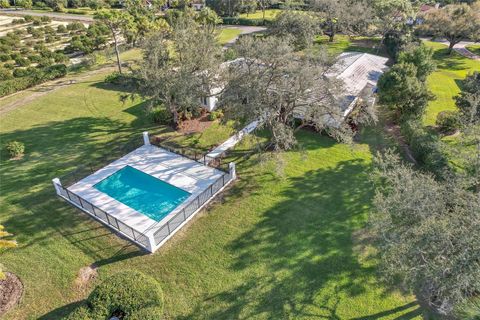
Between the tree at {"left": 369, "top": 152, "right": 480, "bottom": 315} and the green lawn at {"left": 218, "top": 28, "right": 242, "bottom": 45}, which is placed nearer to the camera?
the tree at {"left": 369, "top": 152, "right": 480, "bottom": 315}

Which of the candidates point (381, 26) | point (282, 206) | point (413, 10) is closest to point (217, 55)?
point (282, 206)

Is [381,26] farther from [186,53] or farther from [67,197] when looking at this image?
[67,197]

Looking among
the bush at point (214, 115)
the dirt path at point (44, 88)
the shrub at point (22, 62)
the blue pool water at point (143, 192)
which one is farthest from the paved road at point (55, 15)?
the blue pool water at point (143, 192)

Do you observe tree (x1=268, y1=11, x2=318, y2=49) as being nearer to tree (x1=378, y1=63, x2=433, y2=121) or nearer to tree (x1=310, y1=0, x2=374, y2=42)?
tree (x1=310, y1=0, x2=374, y2=42)

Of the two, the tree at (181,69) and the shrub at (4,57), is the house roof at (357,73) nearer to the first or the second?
the tree at (181,69)

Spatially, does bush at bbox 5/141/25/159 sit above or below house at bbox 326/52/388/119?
below

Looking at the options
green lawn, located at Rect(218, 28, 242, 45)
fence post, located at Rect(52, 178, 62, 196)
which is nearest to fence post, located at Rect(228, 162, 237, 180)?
fence post, located at Rect(52, 178, 62, 196)

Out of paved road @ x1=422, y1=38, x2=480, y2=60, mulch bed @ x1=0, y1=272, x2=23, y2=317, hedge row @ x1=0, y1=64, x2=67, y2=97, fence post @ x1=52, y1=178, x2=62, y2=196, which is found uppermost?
paved road @ x1=422, y1=38, x2=480, y2=60
